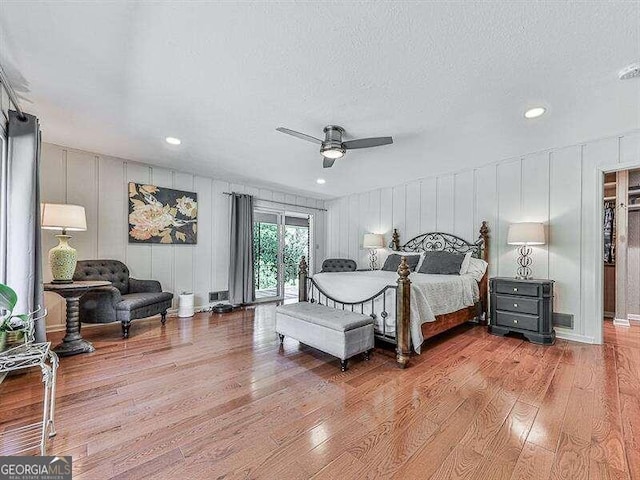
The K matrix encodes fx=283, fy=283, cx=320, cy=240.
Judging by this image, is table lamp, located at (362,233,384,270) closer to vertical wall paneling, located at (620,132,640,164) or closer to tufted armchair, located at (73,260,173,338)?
vertical wall paneling, located at (620,132,640,164)

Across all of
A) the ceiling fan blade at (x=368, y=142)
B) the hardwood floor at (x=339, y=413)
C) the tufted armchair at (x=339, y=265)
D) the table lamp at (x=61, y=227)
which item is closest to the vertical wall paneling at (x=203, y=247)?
the hardwood floor at (x=339, y=413)

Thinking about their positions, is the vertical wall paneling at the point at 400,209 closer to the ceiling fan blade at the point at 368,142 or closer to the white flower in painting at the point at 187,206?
the ceiling fan blade at the point at 368,142

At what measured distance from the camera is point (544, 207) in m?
3.88

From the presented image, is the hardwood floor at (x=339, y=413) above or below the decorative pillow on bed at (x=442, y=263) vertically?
below

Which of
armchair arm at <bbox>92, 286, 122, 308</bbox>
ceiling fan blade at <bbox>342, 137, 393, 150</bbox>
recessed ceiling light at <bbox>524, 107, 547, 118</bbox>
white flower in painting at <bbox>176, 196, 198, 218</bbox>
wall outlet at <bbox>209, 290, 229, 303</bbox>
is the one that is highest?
recessed ceiling light at <bbox>524, 107, 547, 118</bbox>

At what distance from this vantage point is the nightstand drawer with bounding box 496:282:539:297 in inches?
138

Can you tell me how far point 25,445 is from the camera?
5.29ft

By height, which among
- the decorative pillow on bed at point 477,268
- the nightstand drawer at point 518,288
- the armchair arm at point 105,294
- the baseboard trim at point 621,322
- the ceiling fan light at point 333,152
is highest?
the ceiling fan light at point 333,152

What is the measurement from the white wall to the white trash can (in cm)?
406

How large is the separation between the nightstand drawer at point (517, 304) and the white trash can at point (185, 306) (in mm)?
4658

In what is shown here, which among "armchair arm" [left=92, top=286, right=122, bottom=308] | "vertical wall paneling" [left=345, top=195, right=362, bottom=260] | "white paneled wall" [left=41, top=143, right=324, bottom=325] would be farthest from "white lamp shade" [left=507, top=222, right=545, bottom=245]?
"armchair arm" [left=92, top=286, right=122, bottom=308]

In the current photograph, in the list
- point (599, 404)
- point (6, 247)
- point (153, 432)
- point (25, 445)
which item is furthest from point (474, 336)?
point (6, 247)

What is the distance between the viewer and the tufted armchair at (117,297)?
139 inches

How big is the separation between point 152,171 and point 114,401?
367 cm
